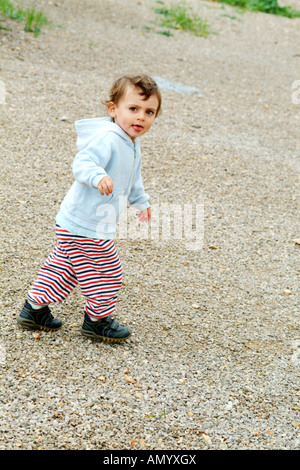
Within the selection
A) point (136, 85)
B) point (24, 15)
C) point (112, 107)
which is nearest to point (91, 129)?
point (112, 107)

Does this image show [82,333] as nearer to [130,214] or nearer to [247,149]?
[130,214]

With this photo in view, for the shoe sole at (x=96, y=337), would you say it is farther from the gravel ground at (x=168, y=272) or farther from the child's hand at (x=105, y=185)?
the child's hand at (x=105, y=185)

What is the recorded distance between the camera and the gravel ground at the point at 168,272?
2562 mm

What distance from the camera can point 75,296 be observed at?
11.1ft

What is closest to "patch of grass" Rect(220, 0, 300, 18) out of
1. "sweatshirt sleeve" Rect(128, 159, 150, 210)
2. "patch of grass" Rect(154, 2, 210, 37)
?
"patch of grass" Rect(154, 2, 210, 37)

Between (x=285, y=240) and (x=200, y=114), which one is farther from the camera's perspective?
(x=200, y=114)

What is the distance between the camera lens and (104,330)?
2994 millimetres

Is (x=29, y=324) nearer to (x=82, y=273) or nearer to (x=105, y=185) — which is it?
(x=82, y=273)

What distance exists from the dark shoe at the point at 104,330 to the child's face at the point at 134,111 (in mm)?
916

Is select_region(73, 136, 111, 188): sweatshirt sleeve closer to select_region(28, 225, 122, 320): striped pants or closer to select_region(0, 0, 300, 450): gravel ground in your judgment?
select_region(28, 225, 122, 320): striped pants

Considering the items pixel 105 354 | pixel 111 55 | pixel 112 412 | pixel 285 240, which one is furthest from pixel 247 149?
pixel 112 412

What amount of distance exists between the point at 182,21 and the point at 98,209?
342 inches

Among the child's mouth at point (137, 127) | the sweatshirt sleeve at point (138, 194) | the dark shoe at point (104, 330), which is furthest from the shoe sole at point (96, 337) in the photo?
the child's mouth at point (137, 127)

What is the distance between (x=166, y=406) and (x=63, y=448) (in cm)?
52
